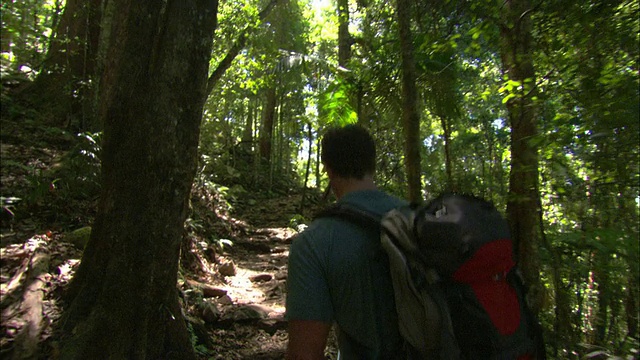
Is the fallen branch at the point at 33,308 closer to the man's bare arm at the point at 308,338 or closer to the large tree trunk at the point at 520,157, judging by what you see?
the man's bare arm at the point at 308,338

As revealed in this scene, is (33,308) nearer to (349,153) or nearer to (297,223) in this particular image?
(349,153)

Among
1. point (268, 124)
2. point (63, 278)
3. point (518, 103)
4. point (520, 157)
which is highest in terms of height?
point (268, 124)

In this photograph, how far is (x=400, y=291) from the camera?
164 cm

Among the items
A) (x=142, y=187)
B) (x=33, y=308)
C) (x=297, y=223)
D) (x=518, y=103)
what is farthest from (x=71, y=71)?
(x=518, y=103)

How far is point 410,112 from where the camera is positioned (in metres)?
5.07

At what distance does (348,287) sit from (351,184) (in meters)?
0.47

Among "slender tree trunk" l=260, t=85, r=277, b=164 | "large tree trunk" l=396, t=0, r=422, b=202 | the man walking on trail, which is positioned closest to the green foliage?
"slender tree trunk" l=260, t=85, r=277, b=164

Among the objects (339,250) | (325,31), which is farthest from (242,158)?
(339,250)

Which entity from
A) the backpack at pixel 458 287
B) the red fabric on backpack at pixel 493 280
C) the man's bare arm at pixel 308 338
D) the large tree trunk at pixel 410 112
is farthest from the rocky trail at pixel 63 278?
the red fabric on backpack at pixel 493 280

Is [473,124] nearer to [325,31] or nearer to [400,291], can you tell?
[325,31]

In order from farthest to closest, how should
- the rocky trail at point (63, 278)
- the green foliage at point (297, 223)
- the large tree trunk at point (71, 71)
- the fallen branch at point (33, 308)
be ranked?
the green foliage at point (297, 223)
the large tree trunk at point (71, 71)
the rocky trail at point (63, 278)
the fallen branch at point (33, 308)

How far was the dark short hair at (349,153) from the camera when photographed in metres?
2.00

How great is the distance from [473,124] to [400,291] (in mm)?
13961

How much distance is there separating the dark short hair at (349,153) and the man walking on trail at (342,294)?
25cm
